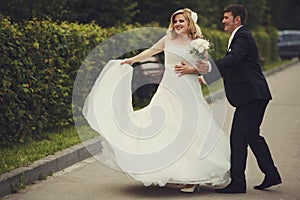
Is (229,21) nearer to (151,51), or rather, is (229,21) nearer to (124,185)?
(151,51)

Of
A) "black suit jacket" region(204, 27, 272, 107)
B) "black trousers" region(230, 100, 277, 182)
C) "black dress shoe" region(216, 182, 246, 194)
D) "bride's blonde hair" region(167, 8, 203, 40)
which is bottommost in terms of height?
"black dress shoe" region(216, 182, 246, 194)

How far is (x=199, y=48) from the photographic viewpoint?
7418mm

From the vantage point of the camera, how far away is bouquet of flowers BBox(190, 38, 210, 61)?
7414 millimetres

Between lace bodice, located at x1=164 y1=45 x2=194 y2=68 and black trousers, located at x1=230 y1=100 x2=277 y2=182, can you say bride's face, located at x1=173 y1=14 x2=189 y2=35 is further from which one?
black trousers, located at x1=230 y1=100 x2=277 y2=182

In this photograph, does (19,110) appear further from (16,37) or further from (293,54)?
(293,54)

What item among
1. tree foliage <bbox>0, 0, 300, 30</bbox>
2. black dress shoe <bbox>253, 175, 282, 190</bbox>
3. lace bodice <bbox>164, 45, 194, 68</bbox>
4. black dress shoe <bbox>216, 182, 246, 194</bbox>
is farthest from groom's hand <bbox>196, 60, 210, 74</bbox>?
tree foliage <bbox>0, 0, 300, 30</bbox>

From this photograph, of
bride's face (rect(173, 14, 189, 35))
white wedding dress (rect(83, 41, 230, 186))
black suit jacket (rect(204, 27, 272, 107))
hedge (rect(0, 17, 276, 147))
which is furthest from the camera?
hedge (rect(0, 17, 276, 147))

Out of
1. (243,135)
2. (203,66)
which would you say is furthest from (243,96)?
(203,66)

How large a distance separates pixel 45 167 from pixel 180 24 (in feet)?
7.44

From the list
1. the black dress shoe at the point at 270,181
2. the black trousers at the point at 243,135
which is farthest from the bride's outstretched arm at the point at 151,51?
the black dress shoe at the point at 270,181

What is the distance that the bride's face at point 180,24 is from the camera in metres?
7.52

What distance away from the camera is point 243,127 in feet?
24.6

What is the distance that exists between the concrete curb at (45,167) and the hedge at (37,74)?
2.43 feet

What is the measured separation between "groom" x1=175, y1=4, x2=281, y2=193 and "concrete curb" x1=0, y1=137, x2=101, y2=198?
1947 mm
